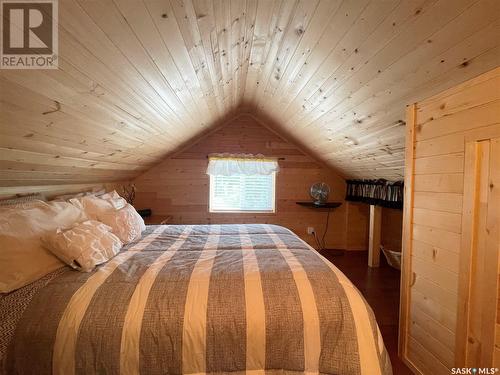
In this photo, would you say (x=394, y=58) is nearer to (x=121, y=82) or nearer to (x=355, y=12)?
(x=355, y=12)

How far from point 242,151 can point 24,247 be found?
2.85m

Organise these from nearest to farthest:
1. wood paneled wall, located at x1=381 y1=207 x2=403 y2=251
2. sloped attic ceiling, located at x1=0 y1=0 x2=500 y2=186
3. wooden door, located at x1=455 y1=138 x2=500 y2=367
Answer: sloped attic ceiling, located at x1=0 y1=0 x2=500 y2=186
wooden door, located at x1=455 y1=138 x2=500 y2=367
wood paneled wall, located at x1=381 y1=207 x2=403 y2=251

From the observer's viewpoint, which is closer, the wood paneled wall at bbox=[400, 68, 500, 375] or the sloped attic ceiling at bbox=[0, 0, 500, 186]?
the sloped attic ceiling at bbox=[0, 0, 500, 186]

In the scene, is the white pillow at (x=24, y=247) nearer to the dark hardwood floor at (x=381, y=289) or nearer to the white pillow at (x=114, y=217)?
the white pillow at (x=114, y=217)

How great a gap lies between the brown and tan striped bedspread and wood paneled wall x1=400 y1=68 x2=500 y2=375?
22.0 inches

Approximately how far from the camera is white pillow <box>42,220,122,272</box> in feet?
3.97

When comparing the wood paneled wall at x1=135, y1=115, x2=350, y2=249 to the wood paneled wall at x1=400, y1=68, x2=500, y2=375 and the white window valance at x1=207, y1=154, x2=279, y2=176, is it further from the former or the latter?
the wood paneled wall at x1=400, y1=68, x2=500, y2=375

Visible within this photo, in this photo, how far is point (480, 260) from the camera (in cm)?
108

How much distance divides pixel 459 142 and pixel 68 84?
1917 mm

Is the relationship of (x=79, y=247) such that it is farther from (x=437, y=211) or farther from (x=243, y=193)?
(x=243, y=193)

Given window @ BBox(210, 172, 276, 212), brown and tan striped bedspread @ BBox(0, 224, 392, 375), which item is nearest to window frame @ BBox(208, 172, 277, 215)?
window @ BBox(210, 172, 276, 212)

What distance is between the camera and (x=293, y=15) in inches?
45.7

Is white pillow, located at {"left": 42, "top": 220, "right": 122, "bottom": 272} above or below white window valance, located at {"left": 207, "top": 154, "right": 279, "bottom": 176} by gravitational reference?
below

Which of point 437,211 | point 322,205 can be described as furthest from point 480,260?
point 322,205
